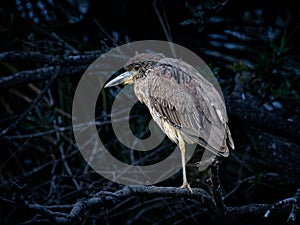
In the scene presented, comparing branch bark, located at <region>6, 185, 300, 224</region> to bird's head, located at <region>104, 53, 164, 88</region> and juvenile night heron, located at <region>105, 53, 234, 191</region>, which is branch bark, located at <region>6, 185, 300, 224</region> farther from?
bird's head, located at <region>104, 53, 164, 88</region>

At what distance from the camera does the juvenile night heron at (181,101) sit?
2.65 meters

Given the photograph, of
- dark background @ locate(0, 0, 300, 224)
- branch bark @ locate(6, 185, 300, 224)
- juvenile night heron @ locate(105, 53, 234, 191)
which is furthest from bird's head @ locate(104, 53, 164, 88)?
branch bark @ locate(6, 185, 300, 224)

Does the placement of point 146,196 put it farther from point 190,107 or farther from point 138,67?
point 138,67

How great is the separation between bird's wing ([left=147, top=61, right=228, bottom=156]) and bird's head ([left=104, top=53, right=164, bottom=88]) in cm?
8

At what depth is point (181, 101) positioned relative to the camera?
9.57ft

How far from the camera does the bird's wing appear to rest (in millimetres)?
2617

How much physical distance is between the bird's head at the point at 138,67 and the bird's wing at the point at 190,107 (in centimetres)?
8

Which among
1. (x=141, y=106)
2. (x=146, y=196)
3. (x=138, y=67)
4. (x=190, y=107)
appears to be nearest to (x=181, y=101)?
(x=190, y=107)

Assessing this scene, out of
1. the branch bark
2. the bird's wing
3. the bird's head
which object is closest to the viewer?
the branch bark

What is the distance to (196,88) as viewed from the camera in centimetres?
284

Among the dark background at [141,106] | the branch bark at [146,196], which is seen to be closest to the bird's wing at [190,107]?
the branch bark at [146,196]

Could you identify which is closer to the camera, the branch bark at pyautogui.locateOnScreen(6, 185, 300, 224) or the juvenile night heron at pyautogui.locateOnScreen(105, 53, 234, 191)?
the branch bark at pyautogui.locateOnScreen(6, 185, 300, 224)

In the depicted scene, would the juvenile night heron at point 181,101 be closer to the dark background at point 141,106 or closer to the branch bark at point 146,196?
the branch bark at point 146,196

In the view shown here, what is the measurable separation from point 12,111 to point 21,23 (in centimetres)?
87
